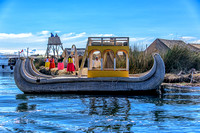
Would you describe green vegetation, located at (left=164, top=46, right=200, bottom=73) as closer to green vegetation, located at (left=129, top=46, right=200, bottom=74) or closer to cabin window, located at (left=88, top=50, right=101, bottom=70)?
green vegetation, located at (left=129, top=46, right=200, bottom=74)

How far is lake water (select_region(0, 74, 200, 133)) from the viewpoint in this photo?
10219 mm

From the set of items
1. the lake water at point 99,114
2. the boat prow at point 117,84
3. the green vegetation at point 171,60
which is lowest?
the lake water at point 99,114

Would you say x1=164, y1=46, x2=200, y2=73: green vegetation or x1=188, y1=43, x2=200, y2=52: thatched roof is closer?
x1=164, y1=46, x2=200, y2=73: green vegetation

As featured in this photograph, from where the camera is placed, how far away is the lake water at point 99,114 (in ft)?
33.5

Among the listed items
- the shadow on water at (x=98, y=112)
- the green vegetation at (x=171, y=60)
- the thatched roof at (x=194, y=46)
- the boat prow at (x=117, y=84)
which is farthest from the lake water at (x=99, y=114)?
the thatched roof at (x=194, y=46)

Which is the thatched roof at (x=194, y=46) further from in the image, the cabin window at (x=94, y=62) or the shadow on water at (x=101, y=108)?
the shadow on water at (x=101, y=108)

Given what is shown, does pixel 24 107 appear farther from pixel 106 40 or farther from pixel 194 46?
pixel 194 46

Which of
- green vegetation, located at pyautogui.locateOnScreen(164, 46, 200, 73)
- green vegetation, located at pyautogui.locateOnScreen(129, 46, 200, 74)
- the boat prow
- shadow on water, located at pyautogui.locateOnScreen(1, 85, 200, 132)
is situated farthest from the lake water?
green vegetation, located at pyautogui.locateOnScreen(164, 46, 200, 73)

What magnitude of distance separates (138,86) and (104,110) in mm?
4232

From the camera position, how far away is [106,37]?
17.3m

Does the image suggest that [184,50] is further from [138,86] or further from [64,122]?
[64,122]

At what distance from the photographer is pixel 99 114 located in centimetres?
1221

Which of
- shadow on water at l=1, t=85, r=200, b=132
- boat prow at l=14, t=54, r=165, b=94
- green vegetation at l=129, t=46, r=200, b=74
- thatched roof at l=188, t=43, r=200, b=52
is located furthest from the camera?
thatched roof at l=188, t=43, r=200, b=52

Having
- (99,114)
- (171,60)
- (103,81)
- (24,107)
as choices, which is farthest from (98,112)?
(171,60)
